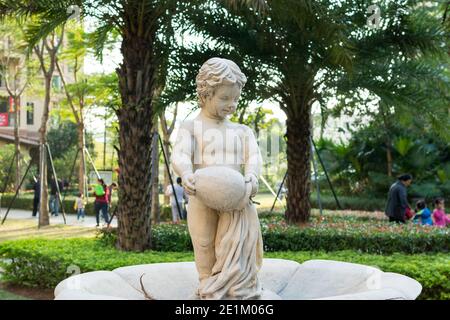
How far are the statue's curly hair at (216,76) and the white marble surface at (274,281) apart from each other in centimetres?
152

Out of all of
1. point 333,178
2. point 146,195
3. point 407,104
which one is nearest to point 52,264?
point 146,195

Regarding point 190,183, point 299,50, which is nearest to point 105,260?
point 190,183

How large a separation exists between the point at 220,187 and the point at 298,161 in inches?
336

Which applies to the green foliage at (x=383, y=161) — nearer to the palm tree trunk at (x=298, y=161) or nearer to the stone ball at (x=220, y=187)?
the palm tree trunk at (x=298, y=161)

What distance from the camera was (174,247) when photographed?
372 inches

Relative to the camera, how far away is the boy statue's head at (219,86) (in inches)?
166

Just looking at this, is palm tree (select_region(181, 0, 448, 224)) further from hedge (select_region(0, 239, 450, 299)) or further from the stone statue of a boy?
the stone statue of a boy

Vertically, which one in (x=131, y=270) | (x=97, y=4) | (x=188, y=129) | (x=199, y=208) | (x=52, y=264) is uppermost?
(x=97, y=4)

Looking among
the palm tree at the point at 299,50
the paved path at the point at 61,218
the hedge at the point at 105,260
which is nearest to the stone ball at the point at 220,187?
the hedge at the point at 105,260

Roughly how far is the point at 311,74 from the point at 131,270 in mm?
7507

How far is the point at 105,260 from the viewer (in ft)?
25.1

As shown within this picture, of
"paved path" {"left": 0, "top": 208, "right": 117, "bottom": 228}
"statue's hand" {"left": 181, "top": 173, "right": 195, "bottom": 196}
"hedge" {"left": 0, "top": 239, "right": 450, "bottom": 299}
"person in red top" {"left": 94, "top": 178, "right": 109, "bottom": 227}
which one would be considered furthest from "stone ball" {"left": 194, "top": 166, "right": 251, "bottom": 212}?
"paved path" {"left": 0, "top": 208, "right": 117, "bottom": 228}

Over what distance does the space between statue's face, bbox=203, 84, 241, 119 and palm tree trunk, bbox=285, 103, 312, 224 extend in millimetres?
7938

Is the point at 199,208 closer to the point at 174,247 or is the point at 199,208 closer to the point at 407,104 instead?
the point at 174,247
